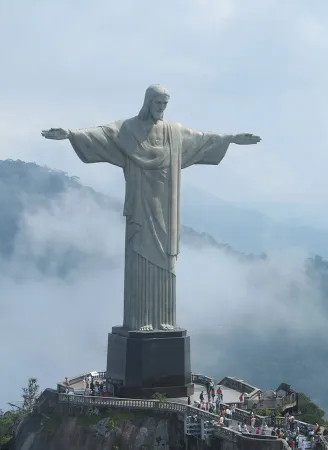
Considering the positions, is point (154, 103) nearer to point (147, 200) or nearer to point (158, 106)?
point (158, 106)

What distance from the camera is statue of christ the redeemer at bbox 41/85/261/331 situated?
28547 mm

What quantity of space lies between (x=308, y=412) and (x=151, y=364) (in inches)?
277

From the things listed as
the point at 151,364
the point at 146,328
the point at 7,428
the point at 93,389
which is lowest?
the point at 7,428

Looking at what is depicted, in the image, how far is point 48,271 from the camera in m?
169

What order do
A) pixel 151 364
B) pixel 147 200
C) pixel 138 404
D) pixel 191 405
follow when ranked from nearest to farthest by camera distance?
pixel 191 405 → pixel 138 404 → pixel 151 364 → pixel 147 200

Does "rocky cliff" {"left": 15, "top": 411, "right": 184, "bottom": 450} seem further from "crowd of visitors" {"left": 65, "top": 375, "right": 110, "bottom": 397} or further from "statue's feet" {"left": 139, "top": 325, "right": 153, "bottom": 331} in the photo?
"statue's feet" {"left": 139, "top": 325, "right": 153, "bottom": 331}

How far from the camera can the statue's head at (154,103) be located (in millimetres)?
28547

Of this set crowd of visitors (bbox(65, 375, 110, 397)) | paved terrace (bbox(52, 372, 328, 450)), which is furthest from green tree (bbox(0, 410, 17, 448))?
paved terrace (bbox(52, 372, 328, 450))

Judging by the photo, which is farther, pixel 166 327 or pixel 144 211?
pixel 144 211

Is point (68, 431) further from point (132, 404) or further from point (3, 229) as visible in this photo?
point (3, 229)

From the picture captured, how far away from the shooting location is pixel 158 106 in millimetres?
28719

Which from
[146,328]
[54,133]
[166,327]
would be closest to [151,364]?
[146,328]

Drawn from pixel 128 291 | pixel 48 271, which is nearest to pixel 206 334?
pixel 48 271

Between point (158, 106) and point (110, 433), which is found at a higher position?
point (158, 106)
